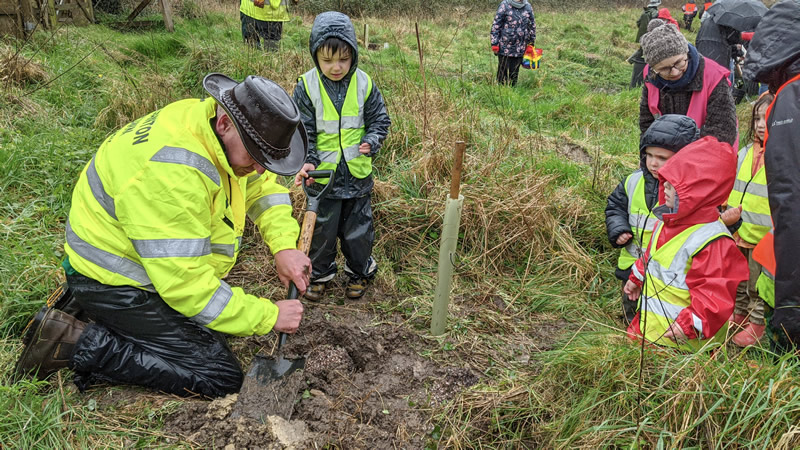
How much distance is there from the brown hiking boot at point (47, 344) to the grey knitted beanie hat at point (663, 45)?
12.2 ft

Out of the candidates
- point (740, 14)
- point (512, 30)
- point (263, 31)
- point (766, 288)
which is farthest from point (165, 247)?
point (512, 30)

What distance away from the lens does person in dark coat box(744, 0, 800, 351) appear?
72.0 inches

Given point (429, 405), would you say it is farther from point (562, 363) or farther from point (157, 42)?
point (157, 42)

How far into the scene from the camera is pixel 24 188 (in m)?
3.66

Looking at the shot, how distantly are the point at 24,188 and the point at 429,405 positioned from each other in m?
3.43

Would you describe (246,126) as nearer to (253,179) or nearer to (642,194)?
(253,179)

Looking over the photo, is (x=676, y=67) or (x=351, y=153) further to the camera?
(x=676, y=67)

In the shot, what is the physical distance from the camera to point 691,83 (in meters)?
3.34

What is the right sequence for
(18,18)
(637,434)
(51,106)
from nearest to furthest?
(637,434) → (51,106) → (18,18)

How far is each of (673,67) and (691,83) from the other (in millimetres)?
204

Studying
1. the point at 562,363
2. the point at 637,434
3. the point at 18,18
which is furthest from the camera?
the point at 18,18

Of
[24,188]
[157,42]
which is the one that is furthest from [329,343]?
[157,42]

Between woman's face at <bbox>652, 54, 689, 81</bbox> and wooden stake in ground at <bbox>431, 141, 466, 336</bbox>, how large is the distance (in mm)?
1818

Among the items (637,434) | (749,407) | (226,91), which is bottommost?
(637,434)
